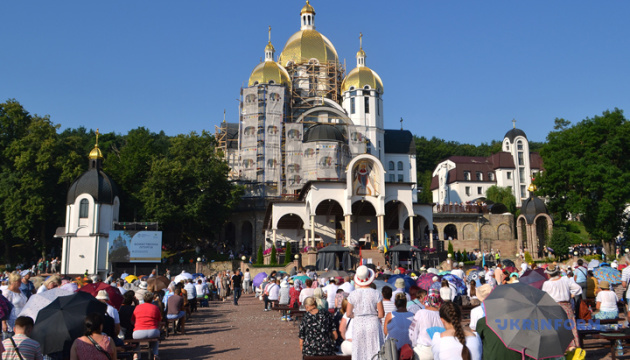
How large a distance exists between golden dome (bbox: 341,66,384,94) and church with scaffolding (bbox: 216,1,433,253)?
11 cm

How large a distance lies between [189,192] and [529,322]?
4247 centimetres

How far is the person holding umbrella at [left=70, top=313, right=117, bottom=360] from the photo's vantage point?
6.30m

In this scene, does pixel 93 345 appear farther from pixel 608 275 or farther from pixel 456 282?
pixel 608 275

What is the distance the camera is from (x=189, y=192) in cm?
4659

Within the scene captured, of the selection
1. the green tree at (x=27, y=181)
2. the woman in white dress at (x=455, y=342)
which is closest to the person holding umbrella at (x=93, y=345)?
the woman in white dress at (x=455, y=342)

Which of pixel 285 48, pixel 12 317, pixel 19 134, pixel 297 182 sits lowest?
pixel 12 317

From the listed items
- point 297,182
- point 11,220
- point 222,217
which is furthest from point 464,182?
point 11,220

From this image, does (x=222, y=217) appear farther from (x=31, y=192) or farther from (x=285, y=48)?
(x=285, y=48)

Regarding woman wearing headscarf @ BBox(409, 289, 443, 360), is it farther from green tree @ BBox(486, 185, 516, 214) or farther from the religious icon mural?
green tree @ BBox(486, 185, 516, 214)

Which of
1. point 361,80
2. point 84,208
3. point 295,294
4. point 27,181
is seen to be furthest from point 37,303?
point 361,80

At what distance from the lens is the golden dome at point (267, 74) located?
183ft

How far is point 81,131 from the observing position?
275 ft

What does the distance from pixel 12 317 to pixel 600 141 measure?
38850mm

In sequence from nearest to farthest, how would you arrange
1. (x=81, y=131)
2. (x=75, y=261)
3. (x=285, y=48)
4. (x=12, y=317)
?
(x=12, y=317), (x=75, y=261), (x=285, y=48), (x=81, y=131)
